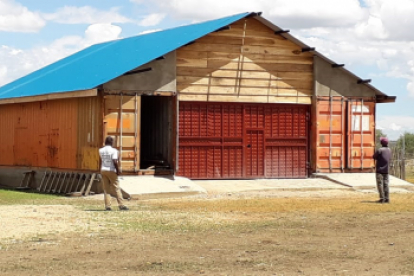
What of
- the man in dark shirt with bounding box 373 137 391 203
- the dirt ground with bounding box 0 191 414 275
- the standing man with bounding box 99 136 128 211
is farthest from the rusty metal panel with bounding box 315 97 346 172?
the standing man with bounding box 99 136 128 211

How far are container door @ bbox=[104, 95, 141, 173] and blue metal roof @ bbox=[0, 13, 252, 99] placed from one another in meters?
0.84

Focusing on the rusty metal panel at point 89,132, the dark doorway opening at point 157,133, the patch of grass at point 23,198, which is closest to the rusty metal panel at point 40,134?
the rusty metal panel at point 89,132

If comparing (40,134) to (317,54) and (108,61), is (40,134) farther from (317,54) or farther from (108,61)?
(317,54)

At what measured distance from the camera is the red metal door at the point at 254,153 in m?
26.9

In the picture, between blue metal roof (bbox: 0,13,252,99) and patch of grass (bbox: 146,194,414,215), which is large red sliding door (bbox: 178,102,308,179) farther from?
patch of grass (bbox: 146,194,414,215)

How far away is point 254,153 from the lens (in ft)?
88.6

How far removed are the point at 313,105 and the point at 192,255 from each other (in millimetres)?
16308

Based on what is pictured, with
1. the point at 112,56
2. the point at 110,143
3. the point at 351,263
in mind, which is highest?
the point at 112,56

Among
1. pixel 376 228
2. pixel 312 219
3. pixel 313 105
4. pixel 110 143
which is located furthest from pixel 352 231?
pixel 313 105

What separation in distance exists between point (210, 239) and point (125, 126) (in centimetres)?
1111

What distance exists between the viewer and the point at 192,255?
38.3 ft

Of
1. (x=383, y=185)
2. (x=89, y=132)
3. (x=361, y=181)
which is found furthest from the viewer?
(x=361, y=181)

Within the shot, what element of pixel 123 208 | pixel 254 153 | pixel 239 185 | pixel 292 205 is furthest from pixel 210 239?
pixel 254 153

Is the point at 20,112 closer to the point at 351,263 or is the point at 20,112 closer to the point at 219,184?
the point at 219,184
